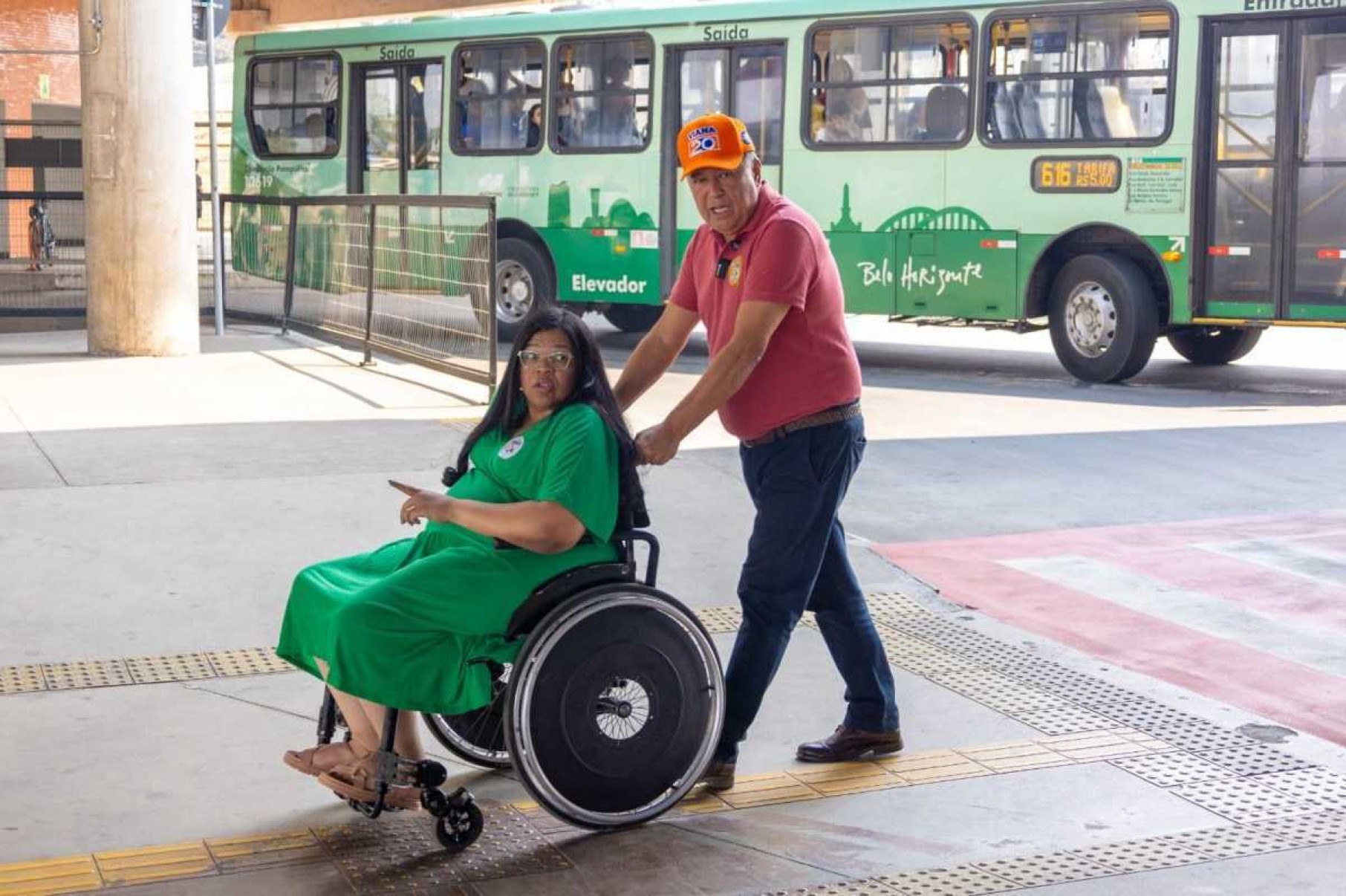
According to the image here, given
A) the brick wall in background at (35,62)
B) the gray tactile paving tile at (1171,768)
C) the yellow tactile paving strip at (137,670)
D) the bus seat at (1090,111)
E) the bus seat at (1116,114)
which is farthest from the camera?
the brick wall in background at (35,62)

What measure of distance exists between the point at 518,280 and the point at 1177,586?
1120 cm

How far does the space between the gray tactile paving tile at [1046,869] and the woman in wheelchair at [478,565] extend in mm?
1193

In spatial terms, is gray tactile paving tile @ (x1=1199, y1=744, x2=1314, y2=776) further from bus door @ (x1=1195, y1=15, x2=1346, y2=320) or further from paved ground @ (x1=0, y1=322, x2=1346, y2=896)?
bus door @ (x1=1195, y1=15, x2=1346, y2=320)

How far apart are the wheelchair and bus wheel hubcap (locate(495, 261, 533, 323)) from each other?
13.3m

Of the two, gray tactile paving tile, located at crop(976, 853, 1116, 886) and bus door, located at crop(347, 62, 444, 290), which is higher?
bus door, located at crop(347, 62, 444, 290)

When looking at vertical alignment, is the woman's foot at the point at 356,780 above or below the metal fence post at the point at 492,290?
below

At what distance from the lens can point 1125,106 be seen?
47.0ft

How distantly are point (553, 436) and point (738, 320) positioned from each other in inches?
23.3

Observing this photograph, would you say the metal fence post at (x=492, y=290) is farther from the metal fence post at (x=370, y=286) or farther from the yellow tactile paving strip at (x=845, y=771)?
the yellow tactile paving strip at (x=845, y=771)

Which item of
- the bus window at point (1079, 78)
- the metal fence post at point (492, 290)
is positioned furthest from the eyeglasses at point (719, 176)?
the bus window at point (1079, 78)

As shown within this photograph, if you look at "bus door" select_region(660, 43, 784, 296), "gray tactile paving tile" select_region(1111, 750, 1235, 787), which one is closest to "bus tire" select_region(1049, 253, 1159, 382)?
"bus door" select_region(660, 43, 784, 296)

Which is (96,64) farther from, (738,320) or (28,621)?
(738,320)

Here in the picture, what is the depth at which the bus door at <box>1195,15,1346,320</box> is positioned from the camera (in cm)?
1365

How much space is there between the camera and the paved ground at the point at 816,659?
452 centimetres
